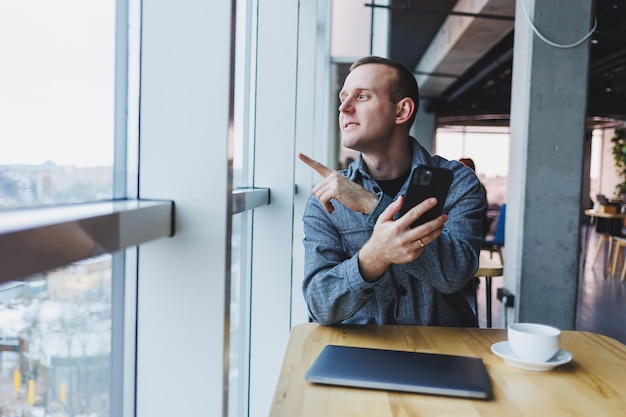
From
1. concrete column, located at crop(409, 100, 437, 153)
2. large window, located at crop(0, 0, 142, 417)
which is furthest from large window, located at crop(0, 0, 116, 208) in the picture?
concrete column, located at crop(409, 100, 437, 153)

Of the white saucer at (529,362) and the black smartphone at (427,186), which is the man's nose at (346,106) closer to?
the black smartphone at (427,186)

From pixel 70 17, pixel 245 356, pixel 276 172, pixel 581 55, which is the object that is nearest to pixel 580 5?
pixel 581 55

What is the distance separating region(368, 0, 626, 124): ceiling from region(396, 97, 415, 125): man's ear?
8.31ft

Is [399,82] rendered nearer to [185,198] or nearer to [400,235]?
[400,235]

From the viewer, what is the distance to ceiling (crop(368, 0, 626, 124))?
19.1 feet

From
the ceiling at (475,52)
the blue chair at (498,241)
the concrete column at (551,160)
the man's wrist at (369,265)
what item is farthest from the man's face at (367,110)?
the blue chair at (498,241)

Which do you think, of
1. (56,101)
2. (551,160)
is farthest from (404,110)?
(551,160)

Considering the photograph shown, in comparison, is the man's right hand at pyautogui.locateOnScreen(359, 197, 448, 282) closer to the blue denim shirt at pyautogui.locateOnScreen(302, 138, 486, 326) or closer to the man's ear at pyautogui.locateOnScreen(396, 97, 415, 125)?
the blue denim shirt at pyautogui.locateOnScreen(302, 138, 486, 326)

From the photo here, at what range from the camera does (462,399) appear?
996 mm

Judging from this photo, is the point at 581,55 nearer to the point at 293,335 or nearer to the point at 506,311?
the point at 506,311

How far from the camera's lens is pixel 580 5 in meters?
3.60

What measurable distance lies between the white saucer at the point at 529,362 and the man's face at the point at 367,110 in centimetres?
70

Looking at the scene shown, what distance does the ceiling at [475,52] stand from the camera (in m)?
5.81

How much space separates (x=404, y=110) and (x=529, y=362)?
0.88 metres
